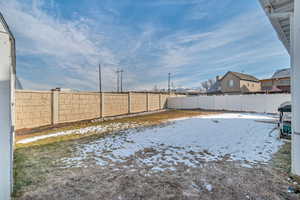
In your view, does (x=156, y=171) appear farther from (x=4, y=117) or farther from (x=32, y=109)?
(x=32, y=109)

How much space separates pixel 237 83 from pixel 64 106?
24.2 metres

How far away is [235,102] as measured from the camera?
13.9 m

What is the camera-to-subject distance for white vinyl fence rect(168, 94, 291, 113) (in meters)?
11.5

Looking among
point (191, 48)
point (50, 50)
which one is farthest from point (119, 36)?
point (191, 48)

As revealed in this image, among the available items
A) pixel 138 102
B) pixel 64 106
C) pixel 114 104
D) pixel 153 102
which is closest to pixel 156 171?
pixel 64 106

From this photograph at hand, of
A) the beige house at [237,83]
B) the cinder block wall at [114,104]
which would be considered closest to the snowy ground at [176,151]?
the cinder block wall at [114,104]

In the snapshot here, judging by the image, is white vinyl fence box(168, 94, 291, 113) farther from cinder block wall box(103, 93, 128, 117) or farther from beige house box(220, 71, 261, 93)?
beige house box(220, 71, 261, 93)

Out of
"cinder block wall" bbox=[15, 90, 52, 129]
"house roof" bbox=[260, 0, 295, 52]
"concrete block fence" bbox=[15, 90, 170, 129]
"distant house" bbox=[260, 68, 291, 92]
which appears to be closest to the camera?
"house roof" bbox=[260, 0, 295, 52]

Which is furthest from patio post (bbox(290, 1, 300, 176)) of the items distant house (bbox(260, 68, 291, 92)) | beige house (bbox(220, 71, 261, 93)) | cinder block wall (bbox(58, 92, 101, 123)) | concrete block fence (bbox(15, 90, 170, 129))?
beige house (bbox(220, 71, 261, 93))

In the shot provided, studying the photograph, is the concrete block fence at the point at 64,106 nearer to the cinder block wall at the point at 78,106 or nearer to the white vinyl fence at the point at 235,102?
the cinder block wall at the point at 78,106

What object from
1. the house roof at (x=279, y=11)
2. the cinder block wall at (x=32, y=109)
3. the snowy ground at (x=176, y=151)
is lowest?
the snowy ground at (x=176, y=151)

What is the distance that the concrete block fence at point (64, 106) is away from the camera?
260 inches

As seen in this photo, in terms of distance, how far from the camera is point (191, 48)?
1326 centimetres

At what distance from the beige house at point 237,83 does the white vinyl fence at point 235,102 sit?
9768mm
